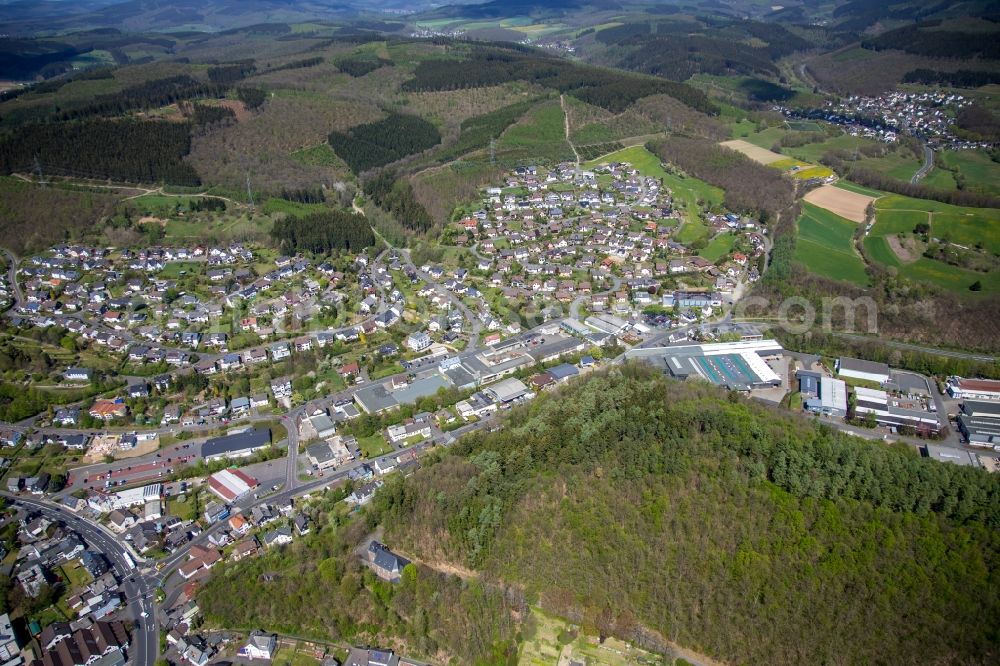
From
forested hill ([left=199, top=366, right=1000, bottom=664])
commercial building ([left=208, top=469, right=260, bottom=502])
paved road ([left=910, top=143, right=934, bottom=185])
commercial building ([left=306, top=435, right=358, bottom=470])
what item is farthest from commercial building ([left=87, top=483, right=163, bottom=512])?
paved road ([left=910, top=143, right=934, bottom=185])

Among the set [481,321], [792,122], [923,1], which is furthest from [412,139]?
[923,1]

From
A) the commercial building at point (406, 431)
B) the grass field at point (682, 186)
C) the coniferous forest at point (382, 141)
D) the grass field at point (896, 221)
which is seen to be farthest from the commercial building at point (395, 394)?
the coniferous forest at point (382, 141)

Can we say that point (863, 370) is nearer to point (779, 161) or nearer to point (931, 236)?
point (931, 236)

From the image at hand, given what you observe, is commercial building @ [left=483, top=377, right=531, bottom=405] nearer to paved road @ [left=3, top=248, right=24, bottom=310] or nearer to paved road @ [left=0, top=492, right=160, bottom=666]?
paved road @ [left=0, top=492, right=160, bottom=666]

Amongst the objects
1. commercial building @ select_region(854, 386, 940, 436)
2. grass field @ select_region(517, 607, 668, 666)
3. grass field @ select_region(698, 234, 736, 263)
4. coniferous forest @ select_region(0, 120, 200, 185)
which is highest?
coniferous forest @ select_region(0, 120, 200, 185)

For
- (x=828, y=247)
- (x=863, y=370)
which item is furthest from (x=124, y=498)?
(x=828, y=247)

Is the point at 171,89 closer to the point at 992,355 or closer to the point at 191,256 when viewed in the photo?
the point at 191,256
